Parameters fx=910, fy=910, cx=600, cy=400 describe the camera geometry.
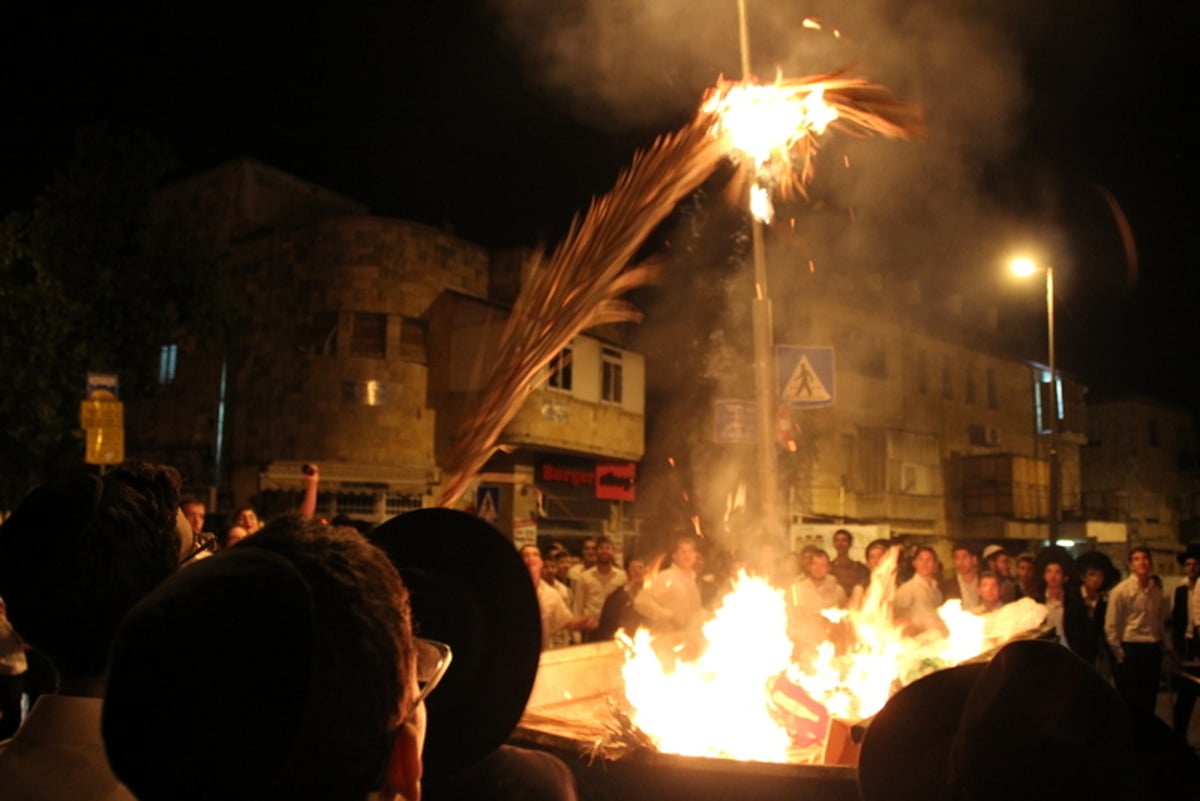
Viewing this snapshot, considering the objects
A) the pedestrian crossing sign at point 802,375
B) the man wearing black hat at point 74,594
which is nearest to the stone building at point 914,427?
the pedestrian crossing sign at point 802,375

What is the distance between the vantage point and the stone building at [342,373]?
2152cm

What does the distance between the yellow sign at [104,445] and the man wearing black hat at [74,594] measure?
9.51 meters

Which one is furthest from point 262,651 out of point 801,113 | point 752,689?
point 801,113

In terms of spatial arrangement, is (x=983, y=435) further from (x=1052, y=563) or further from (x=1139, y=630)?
(x=1139, y=630)

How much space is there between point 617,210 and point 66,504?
249cm

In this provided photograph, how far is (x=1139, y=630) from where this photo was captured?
9.55m

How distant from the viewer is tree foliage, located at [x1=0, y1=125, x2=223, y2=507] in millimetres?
17188

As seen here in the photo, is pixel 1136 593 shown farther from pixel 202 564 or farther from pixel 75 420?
pixel 75 420

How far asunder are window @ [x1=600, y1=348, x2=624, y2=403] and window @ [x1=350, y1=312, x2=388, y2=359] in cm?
635

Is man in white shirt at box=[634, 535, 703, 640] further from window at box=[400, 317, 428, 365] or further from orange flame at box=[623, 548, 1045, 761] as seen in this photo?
window at box=[400, 317, 428, 365]

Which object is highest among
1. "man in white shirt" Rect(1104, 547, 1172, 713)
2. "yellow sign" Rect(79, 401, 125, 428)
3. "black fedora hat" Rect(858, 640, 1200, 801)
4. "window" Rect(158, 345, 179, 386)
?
→ "window" Rect(158, 345, 179, 386)

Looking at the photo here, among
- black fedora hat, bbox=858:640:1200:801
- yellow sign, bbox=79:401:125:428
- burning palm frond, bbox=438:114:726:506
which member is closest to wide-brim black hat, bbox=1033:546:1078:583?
burning palm frond, bbox=438:114:726:506

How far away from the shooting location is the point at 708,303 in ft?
77.5

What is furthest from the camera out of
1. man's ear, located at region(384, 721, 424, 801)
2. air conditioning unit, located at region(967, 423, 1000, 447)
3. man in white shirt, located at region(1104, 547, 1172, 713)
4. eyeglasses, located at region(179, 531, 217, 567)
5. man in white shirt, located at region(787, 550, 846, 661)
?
air conditioning unit, located at region(967, 423, 1000, 447)
